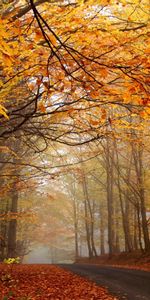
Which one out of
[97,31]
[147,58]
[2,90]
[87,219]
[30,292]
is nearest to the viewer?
[147,58]

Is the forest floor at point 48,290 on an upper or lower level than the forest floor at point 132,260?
upper

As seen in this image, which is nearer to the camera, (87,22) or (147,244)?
(87,22)

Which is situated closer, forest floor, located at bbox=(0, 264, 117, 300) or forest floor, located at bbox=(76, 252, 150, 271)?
forest floor, located at bbox=(0, 264, 117, 300)

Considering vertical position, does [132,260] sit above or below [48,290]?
below

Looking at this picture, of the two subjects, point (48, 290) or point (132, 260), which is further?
point (132, 260)

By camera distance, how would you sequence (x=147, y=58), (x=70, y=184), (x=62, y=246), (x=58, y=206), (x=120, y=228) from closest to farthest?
1. (x=147, y=58)
2. (x=120, y=228)
3. (x=70, y=184)
4. (x=58, y=206)
5. (x=62, y=246)

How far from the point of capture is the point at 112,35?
12.6 ft

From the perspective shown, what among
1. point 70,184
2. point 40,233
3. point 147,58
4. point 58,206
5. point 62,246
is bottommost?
point 62,246

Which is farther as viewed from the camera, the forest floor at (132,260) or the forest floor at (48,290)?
the forest floor at (132,260)

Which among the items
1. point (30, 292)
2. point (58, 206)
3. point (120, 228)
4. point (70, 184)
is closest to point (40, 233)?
point (58, 206)

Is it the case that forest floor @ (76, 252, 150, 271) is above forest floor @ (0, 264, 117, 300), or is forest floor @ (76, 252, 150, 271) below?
below

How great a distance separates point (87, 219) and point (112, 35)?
22946 mm

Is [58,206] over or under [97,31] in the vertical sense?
under

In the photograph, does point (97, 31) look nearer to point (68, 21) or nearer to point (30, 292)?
point (68, 21)
